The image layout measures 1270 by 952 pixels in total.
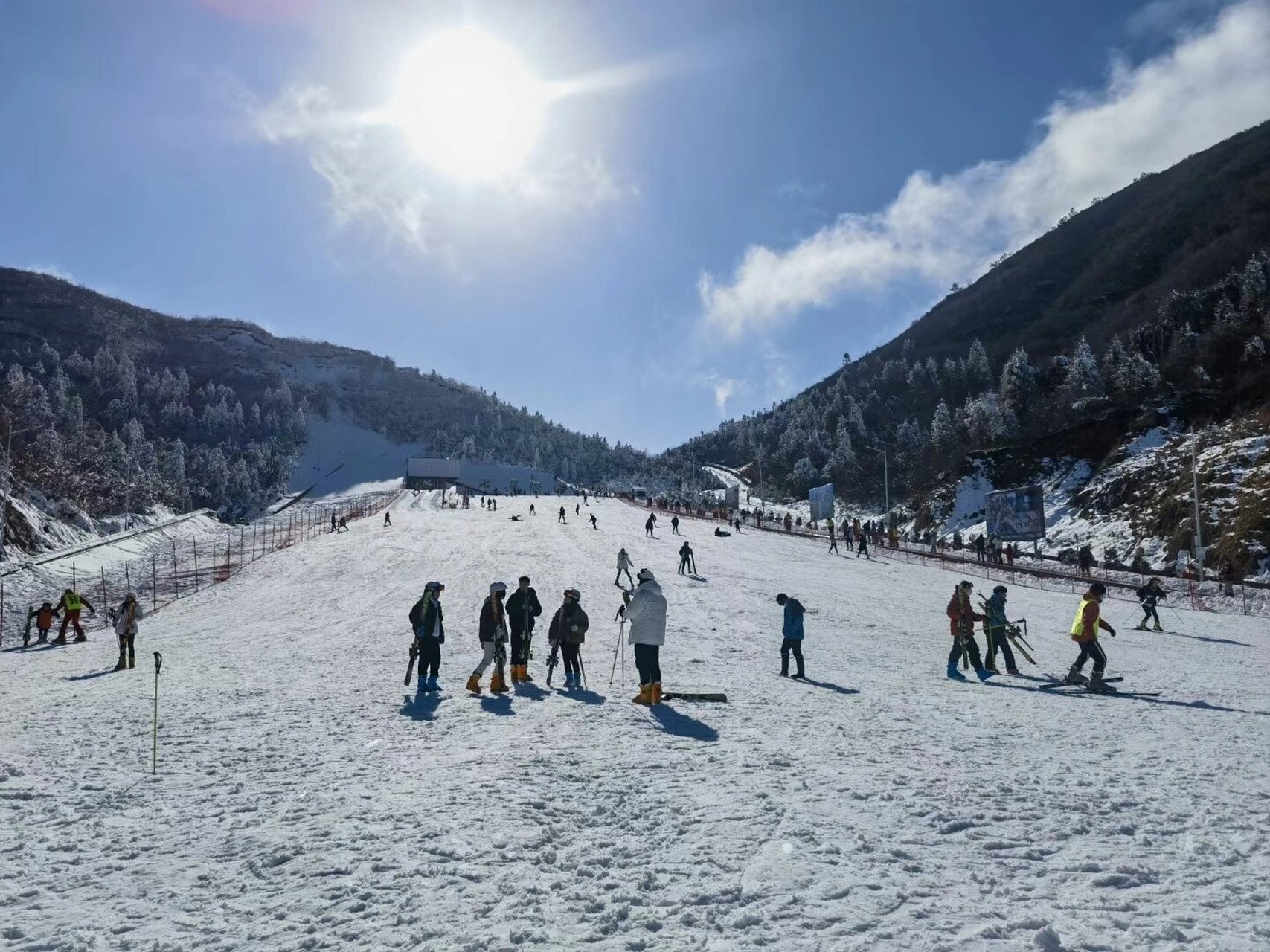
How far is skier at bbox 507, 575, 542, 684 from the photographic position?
1172cm

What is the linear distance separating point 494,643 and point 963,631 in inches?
320

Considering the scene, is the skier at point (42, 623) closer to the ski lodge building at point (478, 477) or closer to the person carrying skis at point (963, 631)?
Answer: the person carrying skis at point (963, 631)


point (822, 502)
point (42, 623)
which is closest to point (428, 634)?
point (42, 623)

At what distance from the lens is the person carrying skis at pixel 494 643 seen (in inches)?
432

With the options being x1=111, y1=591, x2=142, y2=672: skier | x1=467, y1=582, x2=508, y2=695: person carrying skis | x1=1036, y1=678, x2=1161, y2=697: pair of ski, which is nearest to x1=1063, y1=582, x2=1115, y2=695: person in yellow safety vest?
x1=1036, y1=678, x2=1161, y2=697: pair of ski

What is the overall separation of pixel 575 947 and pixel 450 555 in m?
31.2

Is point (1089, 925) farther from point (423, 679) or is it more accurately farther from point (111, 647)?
point (111, 647)

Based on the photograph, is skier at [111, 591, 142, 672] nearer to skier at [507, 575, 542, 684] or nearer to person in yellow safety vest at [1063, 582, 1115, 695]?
skier at [507, 575, 542, 684]

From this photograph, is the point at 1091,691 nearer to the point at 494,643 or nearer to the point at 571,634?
the point at 571,634

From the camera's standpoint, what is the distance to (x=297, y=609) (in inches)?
854

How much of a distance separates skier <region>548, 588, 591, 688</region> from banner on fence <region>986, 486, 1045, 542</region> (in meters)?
34.2

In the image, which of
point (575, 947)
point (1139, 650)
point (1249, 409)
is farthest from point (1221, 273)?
point (575, 947)

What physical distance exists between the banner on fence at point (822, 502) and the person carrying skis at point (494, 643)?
4864 centimetres

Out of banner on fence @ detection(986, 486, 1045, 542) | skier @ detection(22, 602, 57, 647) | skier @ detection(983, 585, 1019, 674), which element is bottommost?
skier @ detection(22, 602, 57, 647)
